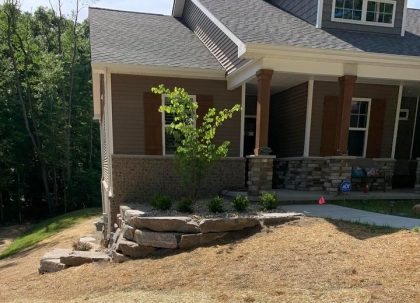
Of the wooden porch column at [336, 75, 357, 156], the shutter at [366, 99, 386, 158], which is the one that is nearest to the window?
the shutter at [366, 99, 386, 158]

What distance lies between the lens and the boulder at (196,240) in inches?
243

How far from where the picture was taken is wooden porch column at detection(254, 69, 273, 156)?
25.0 feet

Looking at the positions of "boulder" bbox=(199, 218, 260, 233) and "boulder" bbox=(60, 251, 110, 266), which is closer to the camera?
"boulder" bbox=(199, 218, 260, 233)

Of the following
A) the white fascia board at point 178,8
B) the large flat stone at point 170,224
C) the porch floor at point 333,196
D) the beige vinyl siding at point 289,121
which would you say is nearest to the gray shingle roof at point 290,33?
the beige vinyl siding at point 289,121

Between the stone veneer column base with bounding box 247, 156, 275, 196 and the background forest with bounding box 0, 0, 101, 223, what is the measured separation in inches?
627

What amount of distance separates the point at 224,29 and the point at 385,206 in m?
5.90

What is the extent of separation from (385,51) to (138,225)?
6.80 meters

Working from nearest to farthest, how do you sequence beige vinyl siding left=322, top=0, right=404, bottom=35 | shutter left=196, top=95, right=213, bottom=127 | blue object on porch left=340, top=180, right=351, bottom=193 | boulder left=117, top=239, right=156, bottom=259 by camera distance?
boulder left=117, top=239, right=156, bottom=259
blue object on porch left=340, top=180, right=351, bottom=193
shutter left=196, top=95, right=213, bottom=127
beige vinyl siding left=322, top=0, right=404, bottom=35

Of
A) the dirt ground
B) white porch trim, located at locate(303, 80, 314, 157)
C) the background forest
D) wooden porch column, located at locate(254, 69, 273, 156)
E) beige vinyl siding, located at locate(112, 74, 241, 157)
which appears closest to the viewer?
the dirt ground

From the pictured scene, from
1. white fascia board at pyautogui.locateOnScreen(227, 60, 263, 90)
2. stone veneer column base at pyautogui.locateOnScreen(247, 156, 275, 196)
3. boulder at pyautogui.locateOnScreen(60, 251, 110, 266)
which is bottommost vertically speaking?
boulder at pyautogui.locateOnScreen(60, 251, 110, 266)

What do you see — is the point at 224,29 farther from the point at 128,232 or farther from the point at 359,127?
the point at 128,232

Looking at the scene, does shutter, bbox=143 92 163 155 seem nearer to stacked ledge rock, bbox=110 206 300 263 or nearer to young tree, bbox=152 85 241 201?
young tree, bbox=152 85 241 201

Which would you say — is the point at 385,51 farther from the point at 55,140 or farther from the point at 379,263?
the point at 55,140

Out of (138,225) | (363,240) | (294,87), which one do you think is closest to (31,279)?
(138,225)
